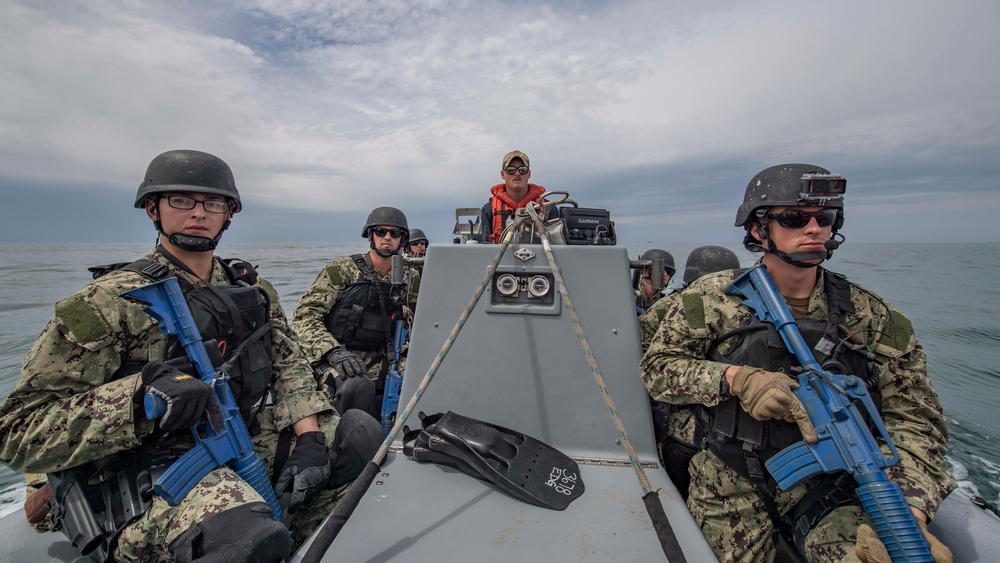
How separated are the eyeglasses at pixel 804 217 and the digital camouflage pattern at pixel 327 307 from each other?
2.92 metres

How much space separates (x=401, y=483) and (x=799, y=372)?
1.65 m

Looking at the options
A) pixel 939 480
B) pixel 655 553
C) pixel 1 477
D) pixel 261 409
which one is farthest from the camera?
pixel 1 477

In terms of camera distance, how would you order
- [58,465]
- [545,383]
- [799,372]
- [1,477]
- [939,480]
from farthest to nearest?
[1,477], [545,383], [799,372], [939,480], [58,465]

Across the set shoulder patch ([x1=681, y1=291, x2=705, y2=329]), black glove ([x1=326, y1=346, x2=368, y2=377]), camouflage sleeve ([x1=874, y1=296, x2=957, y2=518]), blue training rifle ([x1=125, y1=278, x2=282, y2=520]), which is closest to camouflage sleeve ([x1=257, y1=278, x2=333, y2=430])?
blue training rifle ([x1=125, y1=278, x2=282, y2=520])

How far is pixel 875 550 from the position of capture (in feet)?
4.60

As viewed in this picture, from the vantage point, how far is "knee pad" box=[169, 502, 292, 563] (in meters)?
1.30

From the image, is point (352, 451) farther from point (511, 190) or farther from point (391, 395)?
point (511, 190)

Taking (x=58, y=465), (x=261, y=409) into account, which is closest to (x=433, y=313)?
(x=261, y=409)

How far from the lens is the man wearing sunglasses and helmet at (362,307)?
155 inches

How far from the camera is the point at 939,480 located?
5.46ft

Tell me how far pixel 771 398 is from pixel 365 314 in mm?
3446

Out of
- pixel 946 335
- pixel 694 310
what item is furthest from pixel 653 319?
pixel 946 335

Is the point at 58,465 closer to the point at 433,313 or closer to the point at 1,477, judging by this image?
the point at 433,313

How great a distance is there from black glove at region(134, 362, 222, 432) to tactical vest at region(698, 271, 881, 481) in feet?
6.88
